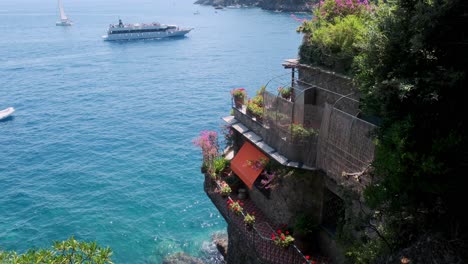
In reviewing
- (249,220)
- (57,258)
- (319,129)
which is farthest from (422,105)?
(249,220)

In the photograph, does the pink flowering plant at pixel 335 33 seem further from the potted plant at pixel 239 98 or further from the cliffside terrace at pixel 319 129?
the potted plant at pixel 239 98

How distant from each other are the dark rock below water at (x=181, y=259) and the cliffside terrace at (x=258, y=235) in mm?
6041

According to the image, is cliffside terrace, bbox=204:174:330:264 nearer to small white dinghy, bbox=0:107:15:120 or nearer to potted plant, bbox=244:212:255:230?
potted plant, bbox=244:212:255:230

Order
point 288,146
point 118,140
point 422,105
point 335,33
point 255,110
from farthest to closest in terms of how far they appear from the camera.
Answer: point 118,140, point 255,110, point 288,146, point 335,33, point 422,105

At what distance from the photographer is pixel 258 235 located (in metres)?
16.4

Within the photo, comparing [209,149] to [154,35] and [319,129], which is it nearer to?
[319,129]

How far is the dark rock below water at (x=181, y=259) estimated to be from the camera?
25.5 m

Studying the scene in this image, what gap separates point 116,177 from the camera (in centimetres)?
3591

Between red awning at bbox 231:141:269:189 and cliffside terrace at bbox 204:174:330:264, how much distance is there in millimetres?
1424

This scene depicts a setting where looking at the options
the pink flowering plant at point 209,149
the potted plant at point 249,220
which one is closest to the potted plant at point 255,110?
the pink flowering plant at point 209,149

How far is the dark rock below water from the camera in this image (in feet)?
83.6

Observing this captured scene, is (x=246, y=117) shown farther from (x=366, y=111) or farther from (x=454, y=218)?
(x=454, y=218)

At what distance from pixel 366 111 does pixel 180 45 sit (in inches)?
3694

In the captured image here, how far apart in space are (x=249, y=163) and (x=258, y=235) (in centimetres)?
324
